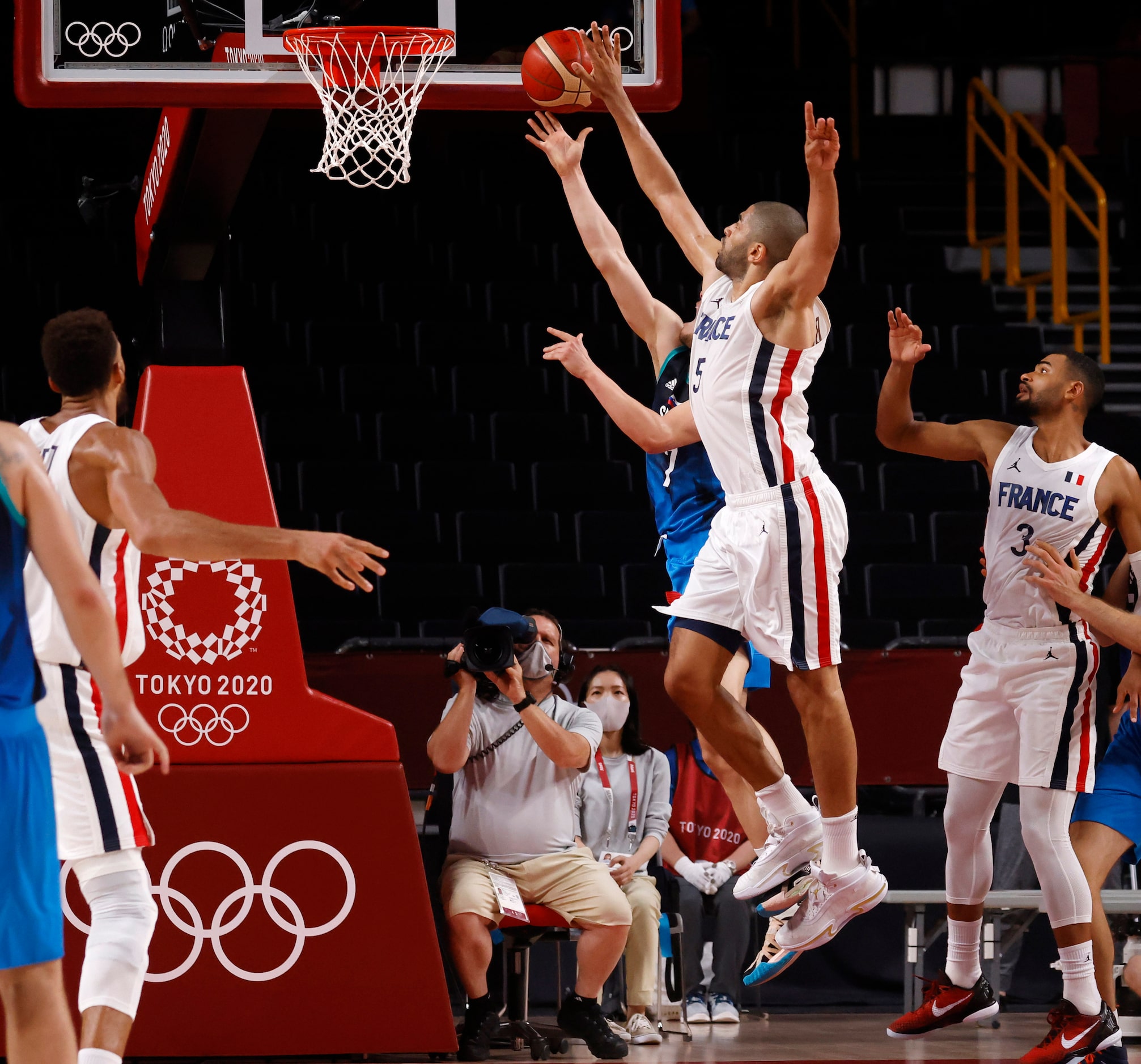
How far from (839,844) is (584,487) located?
270 inches

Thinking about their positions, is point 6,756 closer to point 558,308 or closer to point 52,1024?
point 52,1024

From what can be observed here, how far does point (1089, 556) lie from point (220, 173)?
146 inches

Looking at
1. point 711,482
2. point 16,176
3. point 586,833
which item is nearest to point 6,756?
point 711,482

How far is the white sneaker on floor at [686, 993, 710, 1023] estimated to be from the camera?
8.19 m

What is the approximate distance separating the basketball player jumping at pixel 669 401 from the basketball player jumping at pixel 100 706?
1.98 meters

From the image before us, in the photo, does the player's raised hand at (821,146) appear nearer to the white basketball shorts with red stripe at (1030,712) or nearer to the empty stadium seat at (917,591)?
the white basketball shorts with red stripe at (1030,712)

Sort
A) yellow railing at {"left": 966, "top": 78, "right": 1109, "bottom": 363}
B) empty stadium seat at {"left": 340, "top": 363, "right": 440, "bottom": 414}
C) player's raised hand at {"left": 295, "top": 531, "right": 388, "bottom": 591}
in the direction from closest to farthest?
player's raised hand at {"left": 295, "top": 531, "right": 388, "bottom": 591} < empty stadium seat at {"left": 340, "top": 363, "right": 440, "bottom": 414} < yellow railing at {"left": 966, "top": 78, "right": 1109, "bottom": 363}

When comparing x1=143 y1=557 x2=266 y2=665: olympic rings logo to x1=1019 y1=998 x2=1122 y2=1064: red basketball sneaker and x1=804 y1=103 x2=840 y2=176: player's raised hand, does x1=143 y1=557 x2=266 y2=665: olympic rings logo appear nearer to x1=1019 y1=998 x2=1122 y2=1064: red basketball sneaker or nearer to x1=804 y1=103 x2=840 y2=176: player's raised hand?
x1=804 y1=103 x2=840 y2=176: player's raised hand

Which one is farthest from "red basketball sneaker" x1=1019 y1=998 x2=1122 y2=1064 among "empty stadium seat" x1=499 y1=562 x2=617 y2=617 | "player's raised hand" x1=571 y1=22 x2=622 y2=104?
"empty stadium seat" x1=499 y1=562 x2=617 y2=617

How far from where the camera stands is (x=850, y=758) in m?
5.27

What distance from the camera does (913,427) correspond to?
640cm

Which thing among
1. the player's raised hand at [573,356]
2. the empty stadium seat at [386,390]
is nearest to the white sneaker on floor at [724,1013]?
the player's raised hand at [573,356]

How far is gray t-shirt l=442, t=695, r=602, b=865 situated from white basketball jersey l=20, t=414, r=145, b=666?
288 centimetres

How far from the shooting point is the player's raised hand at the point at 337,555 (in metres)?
4.15
